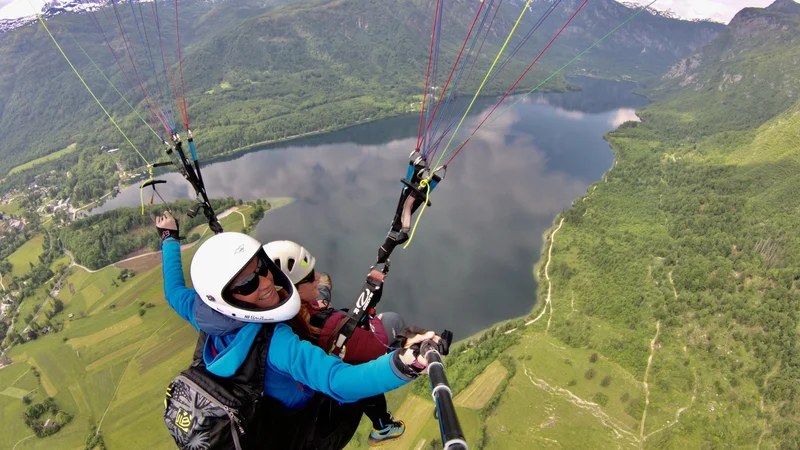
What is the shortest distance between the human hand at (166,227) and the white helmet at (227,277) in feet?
4.38

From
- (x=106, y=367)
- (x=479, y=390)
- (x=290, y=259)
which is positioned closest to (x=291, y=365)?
(x=290, y=259)

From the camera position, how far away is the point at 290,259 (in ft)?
8.73

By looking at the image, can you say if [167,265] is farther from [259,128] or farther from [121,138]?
[121,138]

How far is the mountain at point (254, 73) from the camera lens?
66375mm

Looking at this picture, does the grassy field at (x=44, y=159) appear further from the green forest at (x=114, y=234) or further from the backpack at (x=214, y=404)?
the backpack at (x=214, y=404)

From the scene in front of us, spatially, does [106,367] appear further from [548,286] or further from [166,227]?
[548,286]

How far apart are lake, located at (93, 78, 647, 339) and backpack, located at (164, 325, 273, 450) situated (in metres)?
22.0

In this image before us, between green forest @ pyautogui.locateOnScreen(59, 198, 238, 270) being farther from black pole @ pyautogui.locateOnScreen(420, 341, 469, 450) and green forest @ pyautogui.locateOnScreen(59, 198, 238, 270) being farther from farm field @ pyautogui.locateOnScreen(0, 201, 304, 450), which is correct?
black pole @ pyautogui.locateOnScreen(420, 341, 469, 450)

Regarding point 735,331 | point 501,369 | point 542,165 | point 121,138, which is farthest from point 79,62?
point 735,331

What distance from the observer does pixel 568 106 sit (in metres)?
77.5

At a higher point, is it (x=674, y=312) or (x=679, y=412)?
(x=674, y=312)

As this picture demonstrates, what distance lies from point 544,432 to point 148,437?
17.7m

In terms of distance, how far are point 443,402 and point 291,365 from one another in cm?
65

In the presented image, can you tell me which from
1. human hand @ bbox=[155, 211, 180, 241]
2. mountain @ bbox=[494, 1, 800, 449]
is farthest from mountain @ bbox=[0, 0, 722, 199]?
human hand @ bbox=[155, 211, 180, 241]
